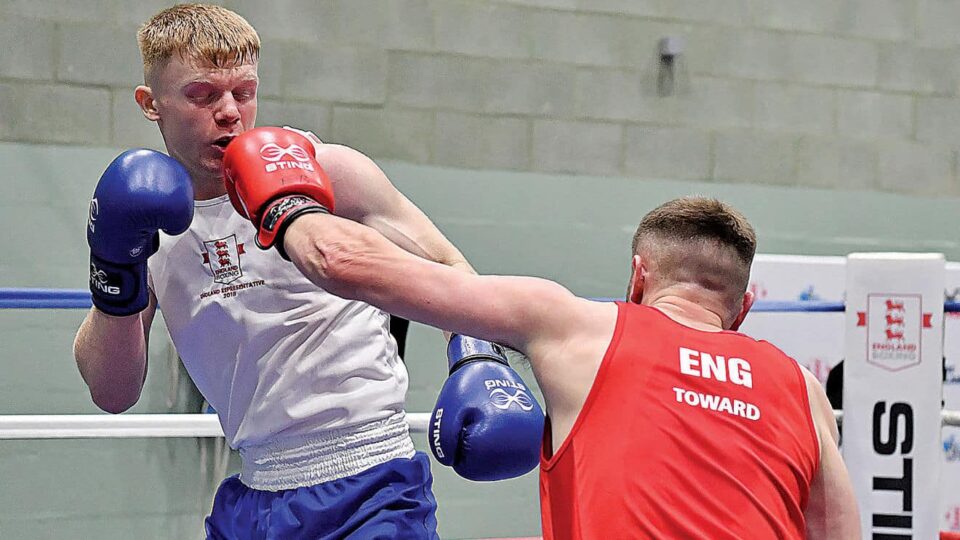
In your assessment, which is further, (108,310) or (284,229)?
(108,310)

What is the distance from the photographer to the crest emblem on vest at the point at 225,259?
1750 mm

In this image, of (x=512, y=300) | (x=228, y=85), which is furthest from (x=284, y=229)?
(x=228, y=85)

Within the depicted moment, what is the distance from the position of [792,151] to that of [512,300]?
3.69 m

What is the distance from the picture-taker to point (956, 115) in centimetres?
513

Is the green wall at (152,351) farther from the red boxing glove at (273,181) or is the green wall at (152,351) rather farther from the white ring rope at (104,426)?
the red boxing glove at (273,181)

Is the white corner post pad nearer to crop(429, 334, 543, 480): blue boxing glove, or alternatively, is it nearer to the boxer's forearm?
crop(429, 334, 543, 480): blue boxing glove

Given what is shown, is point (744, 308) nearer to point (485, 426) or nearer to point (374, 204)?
point (485, 426)

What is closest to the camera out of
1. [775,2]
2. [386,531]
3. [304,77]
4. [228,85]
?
[386,531]

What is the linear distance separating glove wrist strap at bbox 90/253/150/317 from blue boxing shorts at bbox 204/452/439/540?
0.33 metres

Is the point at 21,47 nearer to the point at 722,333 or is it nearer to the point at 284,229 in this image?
the point at 284,229

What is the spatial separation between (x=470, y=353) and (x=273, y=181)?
0.48 m

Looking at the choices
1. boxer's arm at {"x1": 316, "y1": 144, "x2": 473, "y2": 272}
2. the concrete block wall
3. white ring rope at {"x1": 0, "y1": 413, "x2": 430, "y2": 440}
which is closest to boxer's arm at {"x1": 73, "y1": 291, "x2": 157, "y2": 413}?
boxer's arm at {"x1": 316, "y1": 144, "x2": 473, "y2": 272}

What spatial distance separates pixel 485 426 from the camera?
167 centimetres

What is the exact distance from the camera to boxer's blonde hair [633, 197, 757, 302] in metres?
1.57
